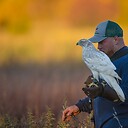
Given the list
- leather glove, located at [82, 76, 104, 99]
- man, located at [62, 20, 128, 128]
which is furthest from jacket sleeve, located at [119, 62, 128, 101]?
leather glove, located at [82, 76, 104, 99]

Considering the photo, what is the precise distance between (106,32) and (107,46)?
139 mm

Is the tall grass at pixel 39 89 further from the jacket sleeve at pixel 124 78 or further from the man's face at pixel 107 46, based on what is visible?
the jacket sleeve at pixel 124 78

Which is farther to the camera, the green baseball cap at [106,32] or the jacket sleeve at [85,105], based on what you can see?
the jacket sleeve at [85,105]

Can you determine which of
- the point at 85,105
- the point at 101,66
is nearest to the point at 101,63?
the point at 101,66

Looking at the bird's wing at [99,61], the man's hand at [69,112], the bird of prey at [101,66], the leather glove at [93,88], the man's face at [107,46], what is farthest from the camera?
the man's hand at [69,112]

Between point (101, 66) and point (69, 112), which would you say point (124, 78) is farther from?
point (69, 112)

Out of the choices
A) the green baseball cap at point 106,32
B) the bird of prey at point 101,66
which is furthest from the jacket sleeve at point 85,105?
the green baseball cap at point 106,32

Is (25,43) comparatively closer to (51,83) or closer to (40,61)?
(40,61)

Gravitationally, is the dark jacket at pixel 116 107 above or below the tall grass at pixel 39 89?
above

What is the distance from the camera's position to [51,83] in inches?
480

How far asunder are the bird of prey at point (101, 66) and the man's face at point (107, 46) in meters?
0.05

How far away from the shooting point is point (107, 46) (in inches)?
236

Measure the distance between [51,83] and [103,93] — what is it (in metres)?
6.65

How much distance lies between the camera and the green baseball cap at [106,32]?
605 cm
